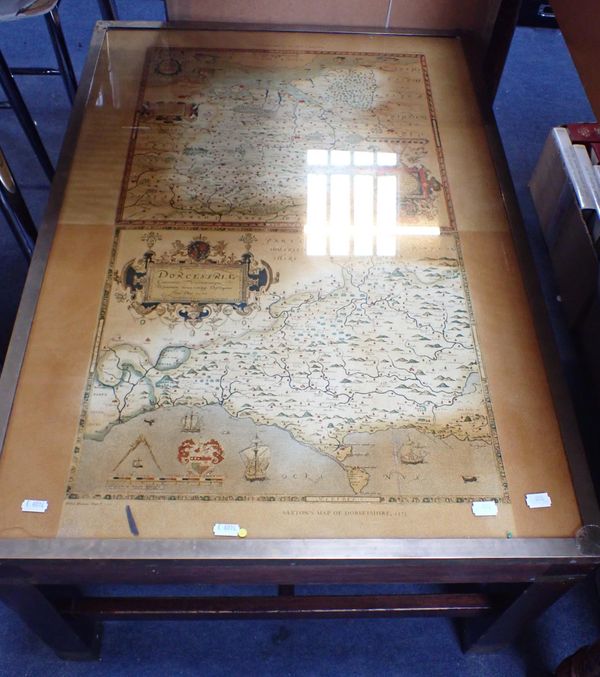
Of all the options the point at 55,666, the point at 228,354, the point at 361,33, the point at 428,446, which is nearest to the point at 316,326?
the point at 228,354

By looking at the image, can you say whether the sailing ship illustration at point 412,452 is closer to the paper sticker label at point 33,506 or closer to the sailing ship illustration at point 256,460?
the sailing ship illustration at point 256,460

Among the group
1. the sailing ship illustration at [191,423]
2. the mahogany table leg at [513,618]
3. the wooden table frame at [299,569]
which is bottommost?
the mahogany table leg at [513,618]

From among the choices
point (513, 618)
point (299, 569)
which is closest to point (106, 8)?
point (299, 569)

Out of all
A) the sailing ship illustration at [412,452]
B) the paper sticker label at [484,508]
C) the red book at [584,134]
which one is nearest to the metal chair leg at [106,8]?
the red book at [584,134]

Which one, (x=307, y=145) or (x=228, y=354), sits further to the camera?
(x=307, y=145)

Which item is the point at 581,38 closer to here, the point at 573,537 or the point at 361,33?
the point at 361,33

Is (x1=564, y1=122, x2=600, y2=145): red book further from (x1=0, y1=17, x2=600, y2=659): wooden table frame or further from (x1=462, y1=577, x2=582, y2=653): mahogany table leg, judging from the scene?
(x1=462, y1=577, x2=582, y2=653): mahogany table leg
